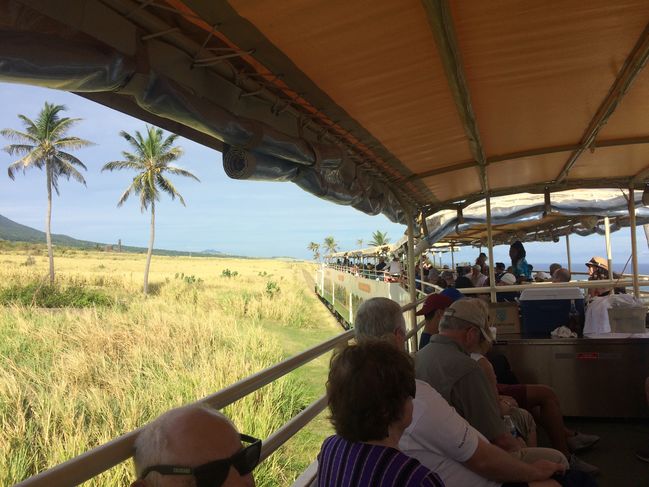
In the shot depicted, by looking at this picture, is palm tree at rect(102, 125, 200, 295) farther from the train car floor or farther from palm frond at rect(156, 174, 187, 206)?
the train car floor

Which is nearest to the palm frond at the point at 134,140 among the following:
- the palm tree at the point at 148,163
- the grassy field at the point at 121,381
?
the palm tree at the point at 148,163

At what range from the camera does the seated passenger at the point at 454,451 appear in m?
1.98

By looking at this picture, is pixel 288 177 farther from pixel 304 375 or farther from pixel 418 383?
pixel 304 375

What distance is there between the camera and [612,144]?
4543mm

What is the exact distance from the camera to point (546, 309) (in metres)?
5.21

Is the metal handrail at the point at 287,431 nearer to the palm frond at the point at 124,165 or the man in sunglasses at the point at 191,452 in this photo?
the man in sunglasses at the point at 191,452

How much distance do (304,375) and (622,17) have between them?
8.67 meters

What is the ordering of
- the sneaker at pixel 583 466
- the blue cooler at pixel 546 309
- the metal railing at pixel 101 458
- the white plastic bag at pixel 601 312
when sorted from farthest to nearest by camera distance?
the blue cooler at pixel 546 309 < the white plastic bag at pixel 601 312 < the sneaker at pixel 583 466 < the metal railing at pixel 101 458

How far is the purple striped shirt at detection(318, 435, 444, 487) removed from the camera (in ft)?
4.96

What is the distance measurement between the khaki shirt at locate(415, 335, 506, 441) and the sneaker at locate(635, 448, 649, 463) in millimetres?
1897

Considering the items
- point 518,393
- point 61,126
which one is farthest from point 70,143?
point 518,393

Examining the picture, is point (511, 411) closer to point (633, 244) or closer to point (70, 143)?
point (633, 244)

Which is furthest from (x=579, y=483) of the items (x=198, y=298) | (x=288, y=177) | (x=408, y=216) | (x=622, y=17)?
(x=198, y=298)

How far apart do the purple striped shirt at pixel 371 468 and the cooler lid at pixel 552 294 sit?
161 inches
